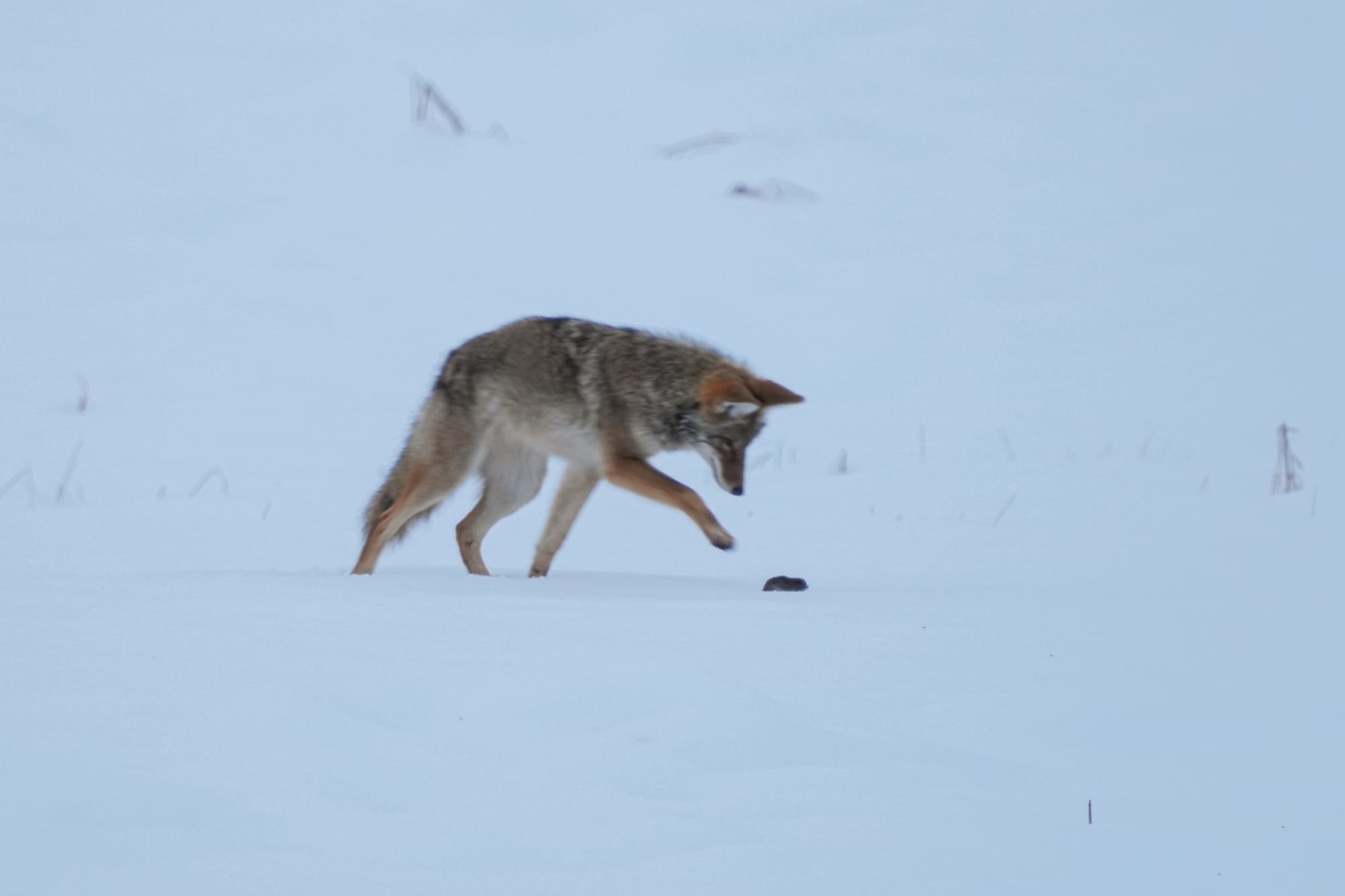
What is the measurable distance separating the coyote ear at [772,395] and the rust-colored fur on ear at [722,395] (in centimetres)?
4

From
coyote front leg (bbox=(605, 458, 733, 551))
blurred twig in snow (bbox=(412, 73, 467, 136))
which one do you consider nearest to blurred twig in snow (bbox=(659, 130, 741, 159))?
blurred twig in snow (bbox=(412, 73, 467, 136))

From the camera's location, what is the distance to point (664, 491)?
6.66 metres

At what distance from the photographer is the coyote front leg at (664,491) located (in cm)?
650

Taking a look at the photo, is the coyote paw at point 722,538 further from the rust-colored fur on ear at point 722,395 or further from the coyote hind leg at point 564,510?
the coyote hind leg at point 564,510

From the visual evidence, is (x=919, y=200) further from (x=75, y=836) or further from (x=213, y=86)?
(x=75, y=836)

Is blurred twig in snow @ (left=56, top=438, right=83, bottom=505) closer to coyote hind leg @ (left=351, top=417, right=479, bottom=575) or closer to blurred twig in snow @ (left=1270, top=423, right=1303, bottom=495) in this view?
coyote hind leg @ (left=351, top=417, right=479, bottom=575)

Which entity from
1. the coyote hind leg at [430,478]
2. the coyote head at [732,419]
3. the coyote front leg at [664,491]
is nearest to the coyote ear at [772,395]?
the coyote head at [732,419]

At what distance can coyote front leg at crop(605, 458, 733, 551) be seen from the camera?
256 inches

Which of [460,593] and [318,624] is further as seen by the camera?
[460,593]

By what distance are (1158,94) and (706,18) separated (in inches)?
238

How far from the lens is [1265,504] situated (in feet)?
26.2

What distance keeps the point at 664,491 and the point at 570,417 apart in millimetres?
606

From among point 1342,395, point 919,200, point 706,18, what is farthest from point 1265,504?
point 706,18

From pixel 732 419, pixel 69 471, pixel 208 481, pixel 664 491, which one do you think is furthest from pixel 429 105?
pixel 664 491
